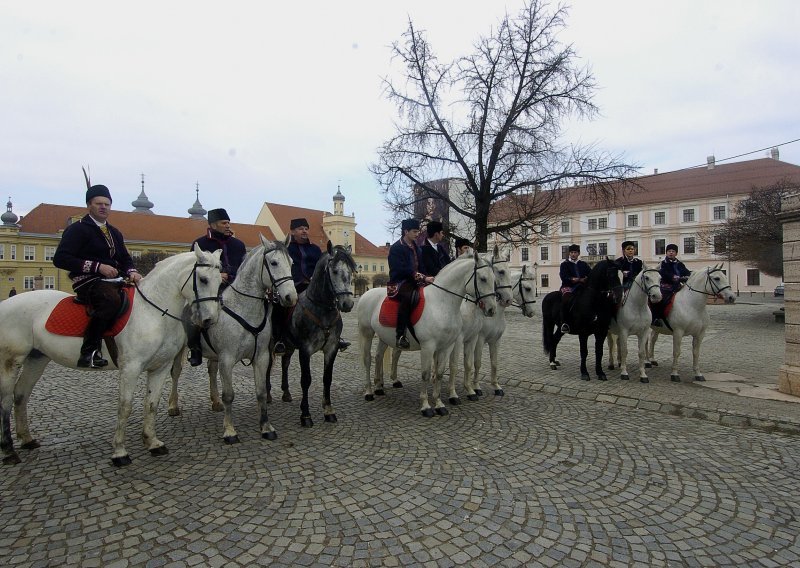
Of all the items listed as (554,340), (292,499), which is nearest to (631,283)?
(554,340)

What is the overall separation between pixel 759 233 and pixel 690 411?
15.5m

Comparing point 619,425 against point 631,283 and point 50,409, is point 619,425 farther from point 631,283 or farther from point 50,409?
point 50,409

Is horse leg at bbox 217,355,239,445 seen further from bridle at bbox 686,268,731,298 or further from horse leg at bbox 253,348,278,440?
bridle at bbox 686,268,731,298

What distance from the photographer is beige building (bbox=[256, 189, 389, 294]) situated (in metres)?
79.4

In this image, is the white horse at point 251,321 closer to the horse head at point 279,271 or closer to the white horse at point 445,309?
the horse head at point 279,271

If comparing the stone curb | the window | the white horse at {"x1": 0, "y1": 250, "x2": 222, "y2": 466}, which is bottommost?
the stone curb

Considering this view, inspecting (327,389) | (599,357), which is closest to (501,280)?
(327,389)

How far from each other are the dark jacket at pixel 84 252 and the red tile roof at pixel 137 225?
55505 mm

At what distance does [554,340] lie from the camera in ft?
30.1

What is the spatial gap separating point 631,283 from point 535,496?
19.2ft

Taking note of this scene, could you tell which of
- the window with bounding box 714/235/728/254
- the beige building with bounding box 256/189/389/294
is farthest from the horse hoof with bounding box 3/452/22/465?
the beige building with bounding box 256/189/389/294

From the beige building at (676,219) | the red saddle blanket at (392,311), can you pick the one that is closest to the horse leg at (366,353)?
the red saddle blanket at (392,311)

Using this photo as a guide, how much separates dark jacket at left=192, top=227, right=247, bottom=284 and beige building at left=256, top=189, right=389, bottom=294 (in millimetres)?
70362

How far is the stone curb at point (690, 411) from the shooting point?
5250 mm
